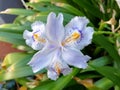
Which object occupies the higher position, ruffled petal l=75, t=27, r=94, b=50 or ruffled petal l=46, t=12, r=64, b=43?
ruffled petal l=46, t=12, r=64, b=43

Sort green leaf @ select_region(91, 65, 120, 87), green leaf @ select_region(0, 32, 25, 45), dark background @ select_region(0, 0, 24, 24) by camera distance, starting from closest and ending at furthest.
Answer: green leaf @ select_region(91, 65, 120, 87)
green leaf @ select_region(0, 32, 25, 45)
dark background @ select_region(0, 0, 24, 24)

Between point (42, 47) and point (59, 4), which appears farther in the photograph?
point (59, 4)

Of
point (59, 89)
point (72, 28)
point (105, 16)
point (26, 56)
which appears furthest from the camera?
point (105, 16)

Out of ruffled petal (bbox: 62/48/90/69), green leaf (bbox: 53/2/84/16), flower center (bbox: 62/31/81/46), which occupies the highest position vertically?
flower center (bbox: 62/31/81/46)

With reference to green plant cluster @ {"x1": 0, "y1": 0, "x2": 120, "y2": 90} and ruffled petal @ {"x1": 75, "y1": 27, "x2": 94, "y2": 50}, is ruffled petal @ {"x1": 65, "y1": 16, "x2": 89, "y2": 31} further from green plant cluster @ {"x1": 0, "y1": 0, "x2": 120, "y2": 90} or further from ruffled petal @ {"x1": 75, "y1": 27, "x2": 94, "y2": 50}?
green plant cluster @ {"x1": 0, "y1": 0, "x2": 120, "y2": 90}

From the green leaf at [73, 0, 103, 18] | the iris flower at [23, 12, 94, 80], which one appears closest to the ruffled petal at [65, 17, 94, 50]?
the iris flower at [23, 12, 94, 80]

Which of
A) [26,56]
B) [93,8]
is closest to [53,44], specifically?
[26,56]

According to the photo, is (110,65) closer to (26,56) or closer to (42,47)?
(26,56)

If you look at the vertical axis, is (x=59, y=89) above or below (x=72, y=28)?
below
